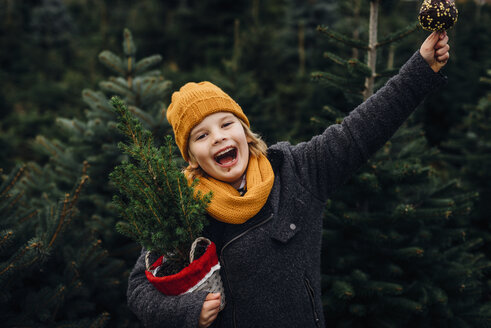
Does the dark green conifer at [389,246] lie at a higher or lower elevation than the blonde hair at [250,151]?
lower

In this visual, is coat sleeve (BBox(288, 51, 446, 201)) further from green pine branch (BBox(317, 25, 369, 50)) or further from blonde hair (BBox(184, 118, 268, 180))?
green pine branch (BBox(317, 25, 369, 50))

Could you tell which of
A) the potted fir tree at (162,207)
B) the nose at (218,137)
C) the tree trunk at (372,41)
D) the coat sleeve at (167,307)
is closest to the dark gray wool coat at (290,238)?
the coat sleeve at (167,307)

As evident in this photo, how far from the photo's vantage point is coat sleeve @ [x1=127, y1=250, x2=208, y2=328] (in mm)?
1655

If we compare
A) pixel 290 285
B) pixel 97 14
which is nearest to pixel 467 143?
pixel 290 285

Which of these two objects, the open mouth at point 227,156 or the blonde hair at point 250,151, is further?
the blonde hair at point 250,151

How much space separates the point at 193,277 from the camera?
5.47 ft

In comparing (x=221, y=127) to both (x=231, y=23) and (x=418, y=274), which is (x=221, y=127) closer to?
(x=418, y=274)

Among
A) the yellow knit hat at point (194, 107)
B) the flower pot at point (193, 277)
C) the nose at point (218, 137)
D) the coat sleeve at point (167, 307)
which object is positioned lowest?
the coat sleeve at point (167, 307)

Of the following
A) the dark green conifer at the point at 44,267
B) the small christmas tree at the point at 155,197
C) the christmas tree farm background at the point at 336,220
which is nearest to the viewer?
the small christmas tree at the point at 155,197

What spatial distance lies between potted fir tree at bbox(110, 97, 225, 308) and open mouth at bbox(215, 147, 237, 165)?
0.37 meters

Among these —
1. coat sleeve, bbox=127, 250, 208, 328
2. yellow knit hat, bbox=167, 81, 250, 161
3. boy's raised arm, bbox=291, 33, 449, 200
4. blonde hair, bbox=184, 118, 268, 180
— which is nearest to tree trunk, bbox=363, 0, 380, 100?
boy's raised arm, bbox=291, 33, 449, 200

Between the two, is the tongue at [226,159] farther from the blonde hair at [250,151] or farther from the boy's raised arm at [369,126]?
the boy's raised arm at [369,126]

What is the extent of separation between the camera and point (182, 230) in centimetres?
160

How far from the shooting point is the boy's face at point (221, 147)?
6.42 feet
